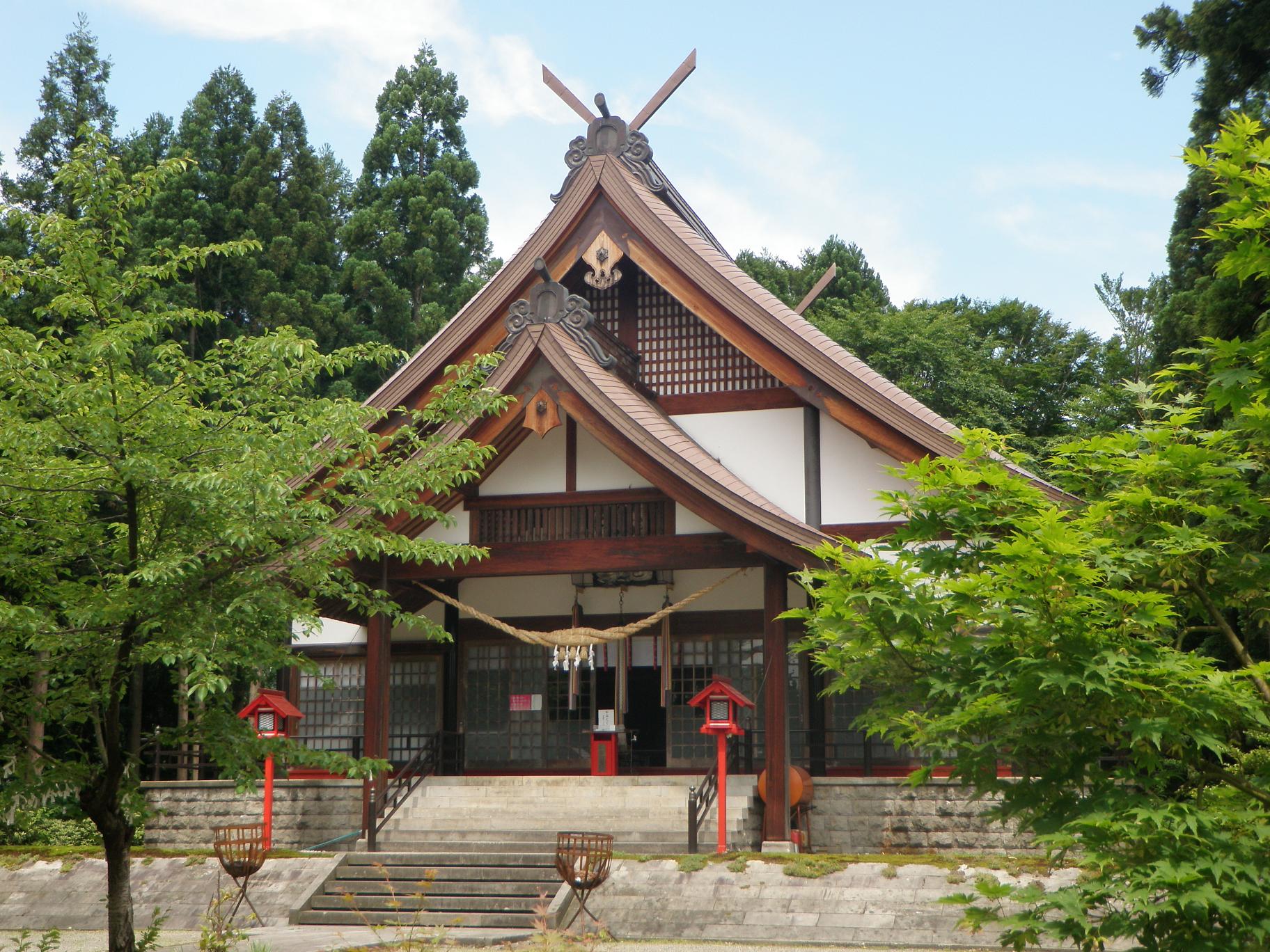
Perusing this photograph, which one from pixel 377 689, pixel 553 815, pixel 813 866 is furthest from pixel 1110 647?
pixel 377 689

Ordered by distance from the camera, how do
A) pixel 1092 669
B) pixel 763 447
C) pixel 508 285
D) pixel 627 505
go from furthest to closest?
pixel 508 285, pixel 763 447, pixel 627 505, pixel 1092 669

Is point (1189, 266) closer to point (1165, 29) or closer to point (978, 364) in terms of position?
point (1165, 29)

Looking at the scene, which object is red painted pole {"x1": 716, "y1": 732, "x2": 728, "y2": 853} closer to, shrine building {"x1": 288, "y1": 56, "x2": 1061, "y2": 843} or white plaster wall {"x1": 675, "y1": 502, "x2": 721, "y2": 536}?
shrine building {"x1": 288, "y1": 56, "x2": 1061, "y2": 843}

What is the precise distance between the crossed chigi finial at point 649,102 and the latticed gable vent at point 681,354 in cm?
242

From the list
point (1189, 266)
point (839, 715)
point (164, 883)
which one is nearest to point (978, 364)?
point (1189, 266)

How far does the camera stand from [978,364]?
34062mm

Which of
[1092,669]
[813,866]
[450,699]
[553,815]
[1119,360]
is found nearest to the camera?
[1092,669]

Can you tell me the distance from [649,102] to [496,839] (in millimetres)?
10662

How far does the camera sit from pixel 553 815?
626 inches

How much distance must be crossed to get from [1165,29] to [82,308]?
15070 millimetres

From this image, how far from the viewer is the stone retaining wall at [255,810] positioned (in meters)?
17.5

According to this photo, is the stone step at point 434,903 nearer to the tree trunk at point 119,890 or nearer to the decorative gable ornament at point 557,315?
the tree trunk at point 119,890

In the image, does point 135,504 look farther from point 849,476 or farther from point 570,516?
point 849,476

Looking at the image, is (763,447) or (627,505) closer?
(627,505)
